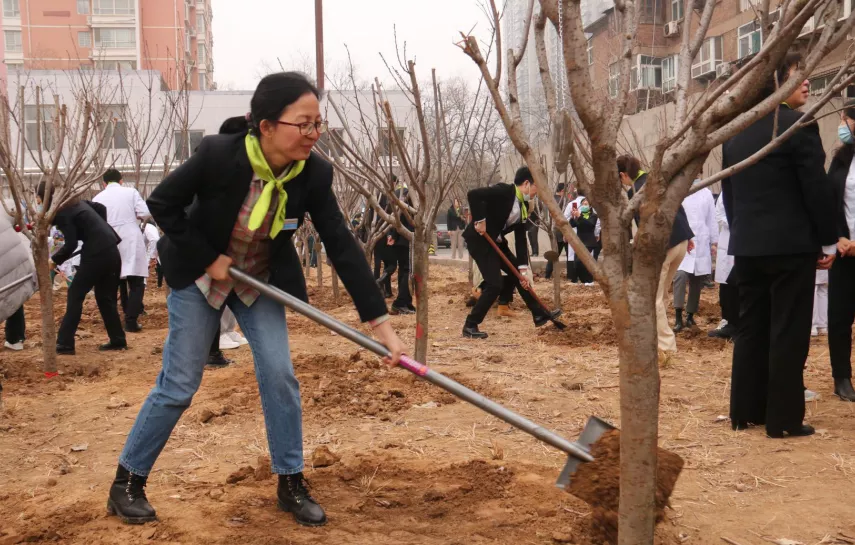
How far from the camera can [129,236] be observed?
9508 mm

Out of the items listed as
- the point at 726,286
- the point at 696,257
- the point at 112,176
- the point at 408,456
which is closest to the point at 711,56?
the point at 696,257

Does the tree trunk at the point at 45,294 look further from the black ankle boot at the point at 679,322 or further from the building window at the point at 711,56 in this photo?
the building window at the point at 711,56

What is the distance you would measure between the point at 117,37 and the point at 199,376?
56.3m

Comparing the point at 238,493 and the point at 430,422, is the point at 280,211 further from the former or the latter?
the point at 430,422

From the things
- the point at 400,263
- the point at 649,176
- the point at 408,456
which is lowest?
the point at 408,456

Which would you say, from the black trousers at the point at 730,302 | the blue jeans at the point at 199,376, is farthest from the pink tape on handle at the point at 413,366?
the black trousers at the point at 730,302

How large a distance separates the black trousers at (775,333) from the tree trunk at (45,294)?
186 inches

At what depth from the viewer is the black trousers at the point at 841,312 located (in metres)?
5.20

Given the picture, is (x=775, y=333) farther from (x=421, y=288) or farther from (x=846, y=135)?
(x=421, y=288)

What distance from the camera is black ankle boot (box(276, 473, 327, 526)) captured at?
3199mm

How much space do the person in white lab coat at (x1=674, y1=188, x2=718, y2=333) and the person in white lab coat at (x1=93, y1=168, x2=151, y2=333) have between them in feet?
18.6

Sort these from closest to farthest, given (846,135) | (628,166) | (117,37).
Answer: (846,135)
(628,166)
(117,37)

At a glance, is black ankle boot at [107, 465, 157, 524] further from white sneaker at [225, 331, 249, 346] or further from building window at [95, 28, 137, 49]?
building window at [95, 28, 137, 49]

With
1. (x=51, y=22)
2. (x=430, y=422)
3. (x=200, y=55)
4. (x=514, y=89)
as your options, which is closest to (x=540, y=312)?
(x=430, y=422)
